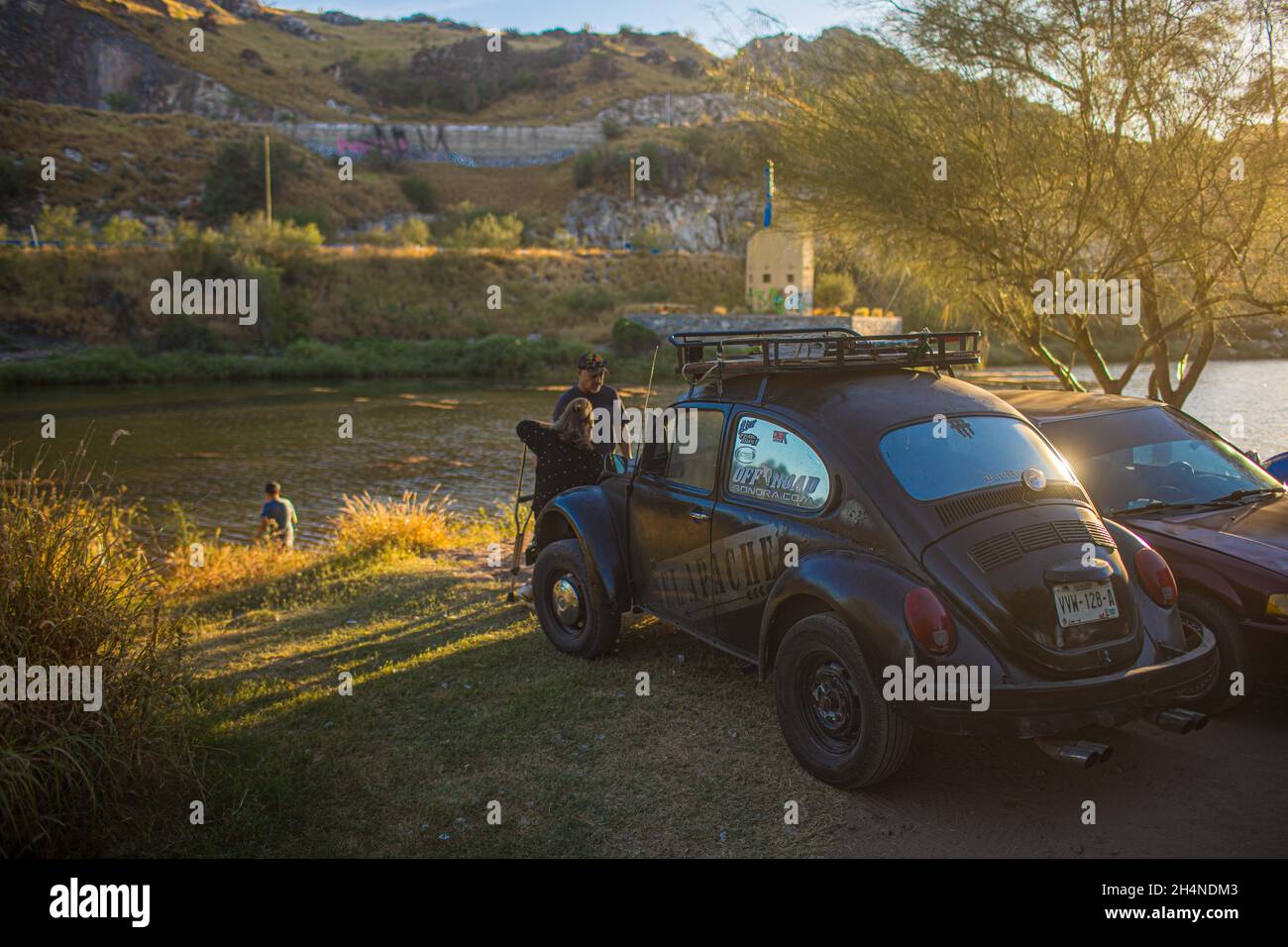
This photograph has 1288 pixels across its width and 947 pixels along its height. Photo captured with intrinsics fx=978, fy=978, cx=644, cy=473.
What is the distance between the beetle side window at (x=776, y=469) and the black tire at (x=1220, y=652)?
7.28 ft

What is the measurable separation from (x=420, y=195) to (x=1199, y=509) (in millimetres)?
91871

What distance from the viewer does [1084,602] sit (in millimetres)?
4535

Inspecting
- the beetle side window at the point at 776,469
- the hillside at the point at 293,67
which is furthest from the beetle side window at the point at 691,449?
the hillside at the point at 293,67

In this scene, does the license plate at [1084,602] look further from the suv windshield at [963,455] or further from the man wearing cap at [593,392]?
the man wearing cap at [593,392]

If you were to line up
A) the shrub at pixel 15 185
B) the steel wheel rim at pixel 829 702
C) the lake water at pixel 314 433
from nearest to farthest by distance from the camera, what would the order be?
the steel wheel rim at pixel 829 702, the lake water at pixel 314 433, the shrub at pixel 15 185

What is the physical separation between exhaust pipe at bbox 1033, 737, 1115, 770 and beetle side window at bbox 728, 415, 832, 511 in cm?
151

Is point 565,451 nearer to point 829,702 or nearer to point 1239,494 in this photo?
point 829,702

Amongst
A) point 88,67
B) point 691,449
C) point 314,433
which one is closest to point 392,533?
point 691,449

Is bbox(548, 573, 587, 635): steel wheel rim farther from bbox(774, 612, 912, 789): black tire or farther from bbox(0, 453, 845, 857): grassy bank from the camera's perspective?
bbox(774, 612, 912, 789): black tire

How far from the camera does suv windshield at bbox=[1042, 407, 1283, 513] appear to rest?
6.41 meters

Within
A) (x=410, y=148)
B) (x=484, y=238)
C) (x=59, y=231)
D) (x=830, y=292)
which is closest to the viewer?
(x=59, y=231)

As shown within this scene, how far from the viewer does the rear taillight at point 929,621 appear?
4277 mm

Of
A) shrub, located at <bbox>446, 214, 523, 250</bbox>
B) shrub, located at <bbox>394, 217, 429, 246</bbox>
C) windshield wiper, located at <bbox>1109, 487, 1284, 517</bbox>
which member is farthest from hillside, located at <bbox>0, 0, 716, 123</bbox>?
windshield wiper, located at <bbox>1109, 487, 1284, 517</bbox>

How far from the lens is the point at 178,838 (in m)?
4.50
